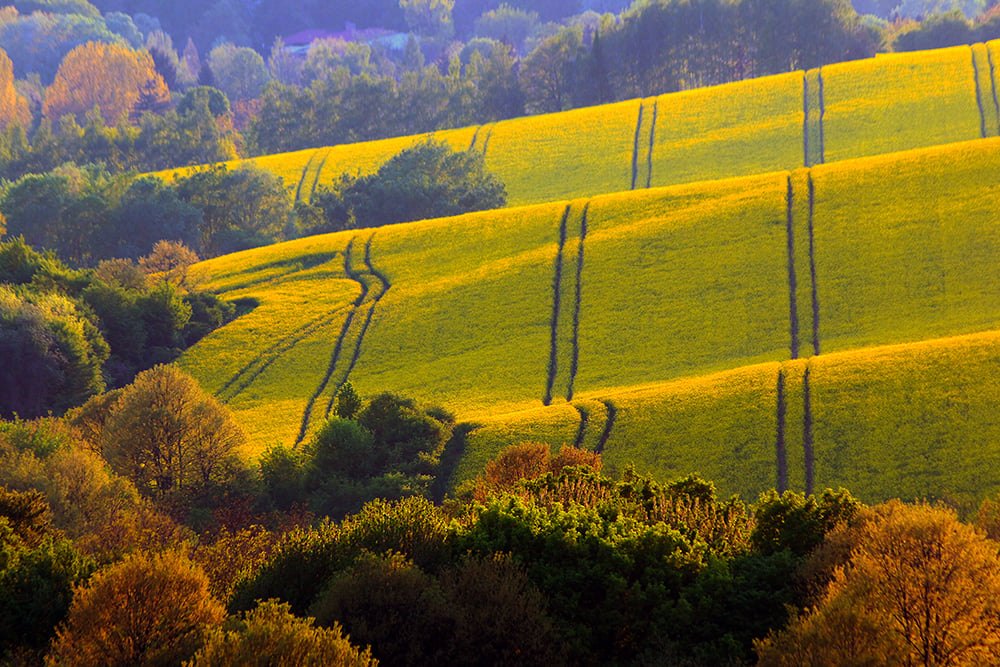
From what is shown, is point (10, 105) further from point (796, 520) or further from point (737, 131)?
point (796, 520)

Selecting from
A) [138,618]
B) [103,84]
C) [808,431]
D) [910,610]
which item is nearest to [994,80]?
[808,431]

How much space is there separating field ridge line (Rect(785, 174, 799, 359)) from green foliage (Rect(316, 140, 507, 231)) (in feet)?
106

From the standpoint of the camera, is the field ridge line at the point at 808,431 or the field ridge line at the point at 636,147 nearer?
the field ridge line at the point at 808,431

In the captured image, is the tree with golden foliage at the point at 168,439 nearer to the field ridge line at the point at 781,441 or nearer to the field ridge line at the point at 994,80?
the field ridge line at the point at 781,441

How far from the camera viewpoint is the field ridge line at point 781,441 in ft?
150

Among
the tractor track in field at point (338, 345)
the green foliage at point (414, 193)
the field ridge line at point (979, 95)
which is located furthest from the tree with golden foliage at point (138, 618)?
the field ridge line at point (979, 95)

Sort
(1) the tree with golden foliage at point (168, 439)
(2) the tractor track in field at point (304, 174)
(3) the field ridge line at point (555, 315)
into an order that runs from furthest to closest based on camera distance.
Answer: (2) the tractor track in field at point (304, 174) < (3) the field ridge line at point (555, 315) < (1) the tree with golden foliage at point (168, 439)

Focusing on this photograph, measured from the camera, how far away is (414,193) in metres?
102

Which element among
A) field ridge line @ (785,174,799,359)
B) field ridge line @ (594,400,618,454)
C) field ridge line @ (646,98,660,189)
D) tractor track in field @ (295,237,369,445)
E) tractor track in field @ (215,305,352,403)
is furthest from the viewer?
field ridge line @ (646,98,660,189)

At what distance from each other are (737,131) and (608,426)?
6021 cm

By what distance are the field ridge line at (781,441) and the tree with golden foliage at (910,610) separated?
22.1 m

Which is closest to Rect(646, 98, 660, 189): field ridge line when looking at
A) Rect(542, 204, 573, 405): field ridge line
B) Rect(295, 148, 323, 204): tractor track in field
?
Rect(542, 204, 573, 405): field ridge line

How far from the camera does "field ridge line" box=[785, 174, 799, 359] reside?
199 feet

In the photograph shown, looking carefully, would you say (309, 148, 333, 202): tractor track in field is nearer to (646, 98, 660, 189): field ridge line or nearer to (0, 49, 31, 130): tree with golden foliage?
(646, 98, 660, 189): field ridge line
